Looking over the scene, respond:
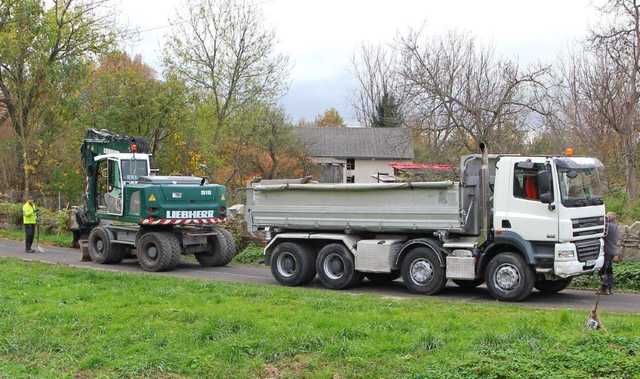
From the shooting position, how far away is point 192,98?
1194 inches

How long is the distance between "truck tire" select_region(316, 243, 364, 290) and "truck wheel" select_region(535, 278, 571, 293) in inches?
138

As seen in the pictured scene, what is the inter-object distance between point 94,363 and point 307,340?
249 cm

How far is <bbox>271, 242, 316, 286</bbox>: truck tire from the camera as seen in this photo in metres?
15.6

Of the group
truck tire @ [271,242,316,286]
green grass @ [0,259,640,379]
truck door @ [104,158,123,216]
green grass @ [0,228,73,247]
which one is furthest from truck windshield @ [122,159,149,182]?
green grass @ [0,259,640,379]

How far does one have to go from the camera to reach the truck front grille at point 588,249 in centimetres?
1294

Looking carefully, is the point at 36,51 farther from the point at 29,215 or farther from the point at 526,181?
the point at 526,181

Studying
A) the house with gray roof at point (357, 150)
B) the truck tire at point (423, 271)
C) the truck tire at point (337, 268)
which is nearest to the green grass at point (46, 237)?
the truck tire at point (337, 268)

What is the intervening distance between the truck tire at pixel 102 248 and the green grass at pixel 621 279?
38.9 feet

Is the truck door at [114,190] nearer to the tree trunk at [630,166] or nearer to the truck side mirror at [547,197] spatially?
the truck side mirror at [547,197]

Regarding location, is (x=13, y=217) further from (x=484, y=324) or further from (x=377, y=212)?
(x=484, y=324)

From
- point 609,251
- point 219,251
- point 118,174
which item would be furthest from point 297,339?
point 118,174

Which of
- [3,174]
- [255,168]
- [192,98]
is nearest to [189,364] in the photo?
[192,98]

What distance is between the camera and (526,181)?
1315 centimetres

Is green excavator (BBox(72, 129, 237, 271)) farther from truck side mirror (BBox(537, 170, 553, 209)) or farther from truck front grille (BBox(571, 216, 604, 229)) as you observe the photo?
truck front grille (BBox(571, 216, 604, 229))
